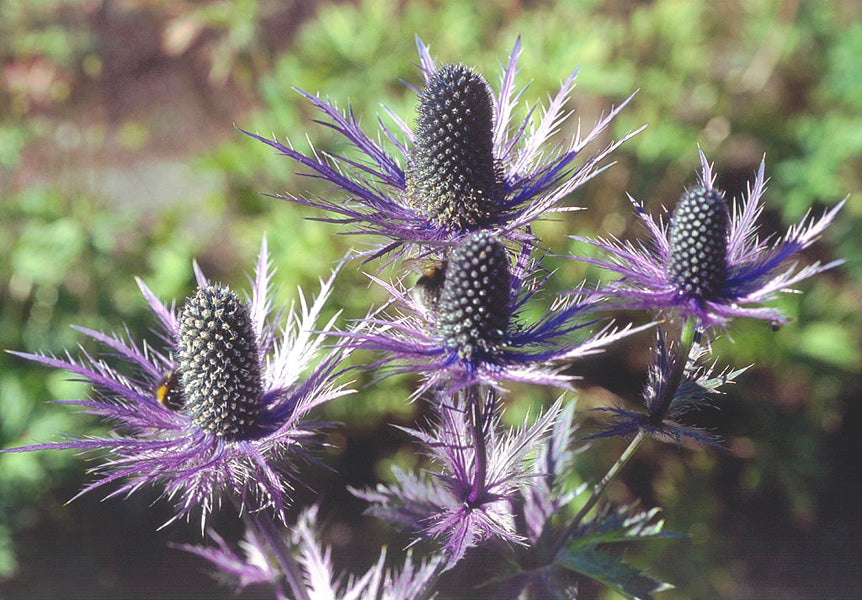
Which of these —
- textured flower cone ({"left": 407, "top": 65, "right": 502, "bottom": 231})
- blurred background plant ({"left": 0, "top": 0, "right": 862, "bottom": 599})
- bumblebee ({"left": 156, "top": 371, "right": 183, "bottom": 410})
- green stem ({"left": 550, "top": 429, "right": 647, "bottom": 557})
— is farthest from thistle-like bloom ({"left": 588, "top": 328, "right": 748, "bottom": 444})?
blurred background plant ({"left": 0, "top": 0, "right": 862, "bottom": 599})

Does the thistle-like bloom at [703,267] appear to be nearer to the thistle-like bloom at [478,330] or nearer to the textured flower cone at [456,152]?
the thistle-like bloom at [478,330]

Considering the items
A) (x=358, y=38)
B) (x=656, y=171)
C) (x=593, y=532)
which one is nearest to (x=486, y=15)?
(x=358, y=38)

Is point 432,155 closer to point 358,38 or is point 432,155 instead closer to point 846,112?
point 358,38

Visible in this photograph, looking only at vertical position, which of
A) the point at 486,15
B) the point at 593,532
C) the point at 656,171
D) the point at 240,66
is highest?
the point at 486,15

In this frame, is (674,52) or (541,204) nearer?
(541,204)

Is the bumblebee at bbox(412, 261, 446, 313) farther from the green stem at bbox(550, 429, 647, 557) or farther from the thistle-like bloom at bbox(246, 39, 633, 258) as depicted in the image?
the green stem at bbox(550, 429, 647, 557)

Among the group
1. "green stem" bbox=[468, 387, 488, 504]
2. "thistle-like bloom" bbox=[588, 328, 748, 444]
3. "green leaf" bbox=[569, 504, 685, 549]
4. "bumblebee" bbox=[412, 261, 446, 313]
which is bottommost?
"green leaf" bbox=[569, 504, 685, 549]

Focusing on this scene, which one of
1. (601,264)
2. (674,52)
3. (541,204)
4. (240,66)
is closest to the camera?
(601,264)
